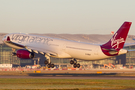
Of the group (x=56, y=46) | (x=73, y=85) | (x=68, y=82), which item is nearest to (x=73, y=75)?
(x=56, y=46)

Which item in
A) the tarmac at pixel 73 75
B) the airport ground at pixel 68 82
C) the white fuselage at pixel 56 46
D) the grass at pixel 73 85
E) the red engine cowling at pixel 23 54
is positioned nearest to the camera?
the grass at pixel 73 85

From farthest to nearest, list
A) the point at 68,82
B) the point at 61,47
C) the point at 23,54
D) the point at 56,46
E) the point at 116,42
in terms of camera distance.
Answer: the point at 56,46 < the point at 61,47 < the point at 23,54 < the point at 116,42 < the point at 68,82

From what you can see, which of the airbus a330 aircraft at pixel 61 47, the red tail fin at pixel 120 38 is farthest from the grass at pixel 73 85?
the red tail fin at pixel 120 38

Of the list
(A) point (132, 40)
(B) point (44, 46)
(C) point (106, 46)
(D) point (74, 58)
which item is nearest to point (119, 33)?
(C) point (106, 46)

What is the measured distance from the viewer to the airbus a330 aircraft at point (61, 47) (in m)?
60.5

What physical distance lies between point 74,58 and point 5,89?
83.7 feet

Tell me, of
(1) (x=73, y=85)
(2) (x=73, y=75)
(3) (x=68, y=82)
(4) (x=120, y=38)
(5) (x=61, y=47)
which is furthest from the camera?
(2) (x=73, y=75)

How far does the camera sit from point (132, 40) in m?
160

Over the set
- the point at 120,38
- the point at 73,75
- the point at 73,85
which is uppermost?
the point at 120,38

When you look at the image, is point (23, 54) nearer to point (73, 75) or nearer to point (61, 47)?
point (61, 47)

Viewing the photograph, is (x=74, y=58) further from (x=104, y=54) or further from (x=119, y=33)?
(x=119, y=33)

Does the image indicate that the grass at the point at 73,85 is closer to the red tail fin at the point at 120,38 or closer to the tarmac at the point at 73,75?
the red tail fin at the point at 120,38

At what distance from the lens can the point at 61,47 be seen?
64.6 meters

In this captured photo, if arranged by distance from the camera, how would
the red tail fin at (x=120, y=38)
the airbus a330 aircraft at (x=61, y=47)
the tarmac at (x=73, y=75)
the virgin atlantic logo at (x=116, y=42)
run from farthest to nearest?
the tarmac at (x=73, y=75) → the airbus a330 aircraft at (x=61, y=47) → the virgin atlantic logo at (x=116, y=42) → the red tail fin at (x=120, y=38)
